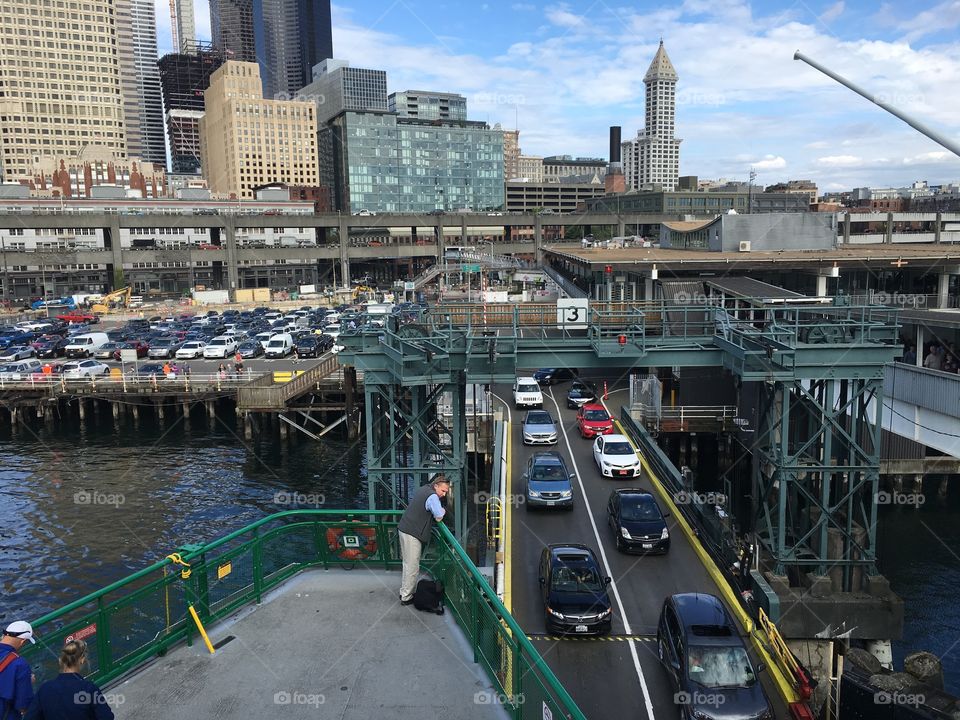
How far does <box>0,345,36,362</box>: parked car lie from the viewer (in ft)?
186

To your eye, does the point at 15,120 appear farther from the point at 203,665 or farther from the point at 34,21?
the point at 203,665

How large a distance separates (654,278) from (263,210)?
109 meters

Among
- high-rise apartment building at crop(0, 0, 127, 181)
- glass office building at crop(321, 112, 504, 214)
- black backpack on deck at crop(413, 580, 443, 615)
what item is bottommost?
black backpack on deck at crop(413, 580, 443, 615)

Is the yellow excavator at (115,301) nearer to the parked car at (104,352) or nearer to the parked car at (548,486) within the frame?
the parked car at (104,352)

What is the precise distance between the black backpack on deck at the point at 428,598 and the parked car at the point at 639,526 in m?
12.5

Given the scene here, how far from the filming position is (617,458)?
26969 millimetres

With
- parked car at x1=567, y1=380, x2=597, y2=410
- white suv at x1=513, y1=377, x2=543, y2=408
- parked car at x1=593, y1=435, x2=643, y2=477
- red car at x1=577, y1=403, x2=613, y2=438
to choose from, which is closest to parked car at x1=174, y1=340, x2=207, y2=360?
white suv at x1=513, y1=377, x2=543, y2=408

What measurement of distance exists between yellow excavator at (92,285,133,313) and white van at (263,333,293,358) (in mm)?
41423

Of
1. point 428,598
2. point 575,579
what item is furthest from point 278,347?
point 428,598

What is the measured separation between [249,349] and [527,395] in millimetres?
27777

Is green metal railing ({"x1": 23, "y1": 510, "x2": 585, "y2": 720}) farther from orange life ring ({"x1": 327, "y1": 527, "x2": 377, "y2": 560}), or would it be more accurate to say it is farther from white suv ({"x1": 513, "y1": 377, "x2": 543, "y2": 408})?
→ white suv ({"x1": 513, "y1": 377, "x2": 543, "y2": 408})

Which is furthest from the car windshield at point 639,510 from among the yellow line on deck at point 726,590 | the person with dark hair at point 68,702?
the person with dark hair at point 68,702

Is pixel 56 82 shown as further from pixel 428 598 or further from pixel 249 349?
pixel 428 598

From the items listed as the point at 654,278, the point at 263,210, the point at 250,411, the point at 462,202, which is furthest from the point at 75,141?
the point at 654,278
